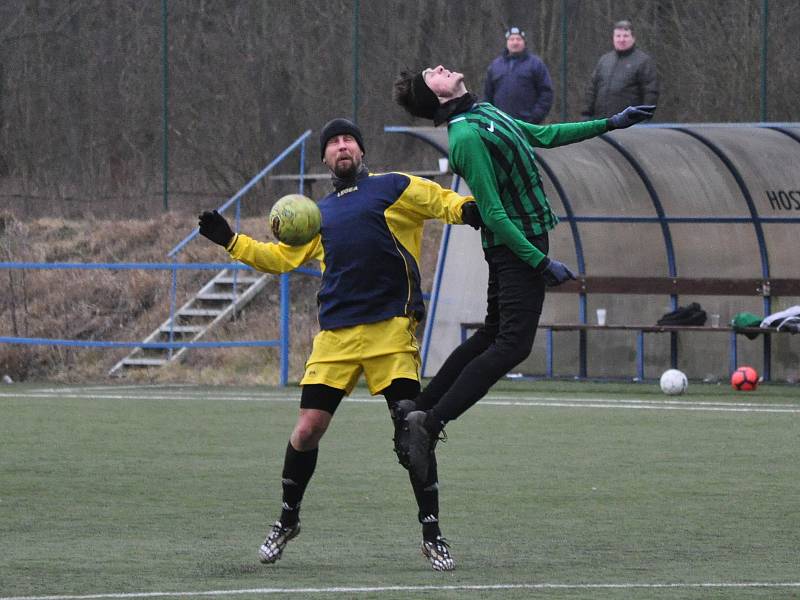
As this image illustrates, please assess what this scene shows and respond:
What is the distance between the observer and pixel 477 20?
1012 inches

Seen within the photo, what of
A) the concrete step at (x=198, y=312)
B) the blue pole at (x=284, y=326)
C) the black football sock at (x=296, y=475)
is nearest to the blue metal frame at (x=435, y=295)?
the blue pole at (x=284, y=326)

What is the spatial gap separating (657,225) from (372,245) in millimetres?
13250

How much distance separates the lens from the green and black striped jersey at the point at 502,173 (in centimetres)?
764

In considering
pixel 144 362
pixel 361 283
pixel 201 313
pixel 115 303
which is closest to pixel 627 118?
pixel 361 283

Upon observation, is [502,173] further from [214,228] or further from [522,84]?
[522,84]

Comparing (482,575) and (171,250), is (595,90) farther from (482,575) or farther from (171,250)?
(482,575)

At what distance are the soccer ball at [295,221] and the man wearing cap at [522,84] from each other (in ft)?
39.0

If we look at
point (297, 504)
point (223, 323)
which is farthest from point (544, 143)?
Result: point (223, 323)

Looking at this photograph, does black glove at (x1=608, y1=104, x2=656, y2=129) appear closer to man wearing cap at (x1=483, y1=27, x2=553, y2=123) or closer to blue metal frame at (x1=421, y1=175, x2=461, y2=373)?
man wearing cap at (x1=483, y1=27, x2=553, y2=123)

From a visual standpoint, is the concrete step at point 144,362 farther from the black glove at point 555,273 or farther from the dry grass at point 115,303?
the black glove at point 555,273

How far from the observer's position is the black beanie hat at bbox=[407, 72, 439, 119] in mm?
7828

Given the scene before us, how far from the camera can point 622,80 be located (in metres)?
19.2

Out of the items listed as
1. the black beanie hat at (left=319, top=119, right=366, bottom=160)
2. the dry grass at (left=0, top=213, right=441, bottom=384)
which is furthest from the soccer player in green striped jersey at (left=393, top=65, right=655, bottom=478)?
the dry grass at (left=0, top=213, right=441, bottom=384)

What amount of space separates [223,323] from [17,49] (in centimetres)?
727
